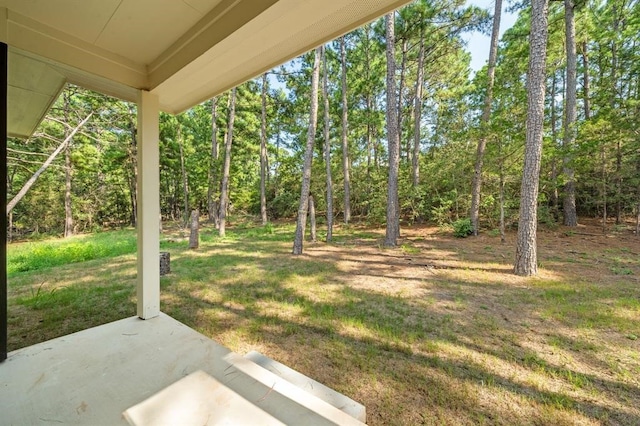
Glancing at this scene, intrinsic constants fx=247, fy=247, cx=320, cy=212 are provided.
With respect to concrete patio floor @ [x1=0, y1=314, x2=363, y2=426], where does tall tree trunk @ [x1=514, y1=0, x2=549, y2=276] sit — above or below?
above

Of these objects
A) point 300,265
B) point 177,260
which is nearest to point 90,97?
point 177,260

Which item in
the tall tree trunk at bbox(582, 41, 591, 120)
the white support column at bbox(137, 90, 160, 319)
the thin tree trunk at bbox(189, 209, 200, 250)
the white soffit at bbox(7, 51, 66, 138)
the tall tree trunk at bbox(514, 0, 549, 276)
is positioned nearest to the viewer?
the white soffit at bbox(7, 51, 66, 138)

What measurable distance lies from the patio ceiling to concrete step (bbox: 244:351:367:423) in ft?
6.33

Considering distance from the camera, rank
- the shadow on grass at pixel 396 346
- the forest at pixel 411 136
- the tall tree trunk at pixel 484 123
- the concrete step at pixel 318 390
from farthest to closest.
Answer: the tall tree trunk at pixel 484 123
the forest at pixel 411 136
the shadow on grass at pixel 396 346
the concrete step at pixel 318 390

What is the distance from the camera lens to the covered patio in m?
1.17

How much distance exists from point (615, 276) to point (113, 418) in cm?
634

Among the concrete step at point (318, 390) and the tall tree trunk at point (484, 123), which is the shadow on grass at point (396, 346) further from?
the tall tree trunk at point (484, 123)

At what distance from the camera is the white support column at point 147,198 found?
2.04 meters

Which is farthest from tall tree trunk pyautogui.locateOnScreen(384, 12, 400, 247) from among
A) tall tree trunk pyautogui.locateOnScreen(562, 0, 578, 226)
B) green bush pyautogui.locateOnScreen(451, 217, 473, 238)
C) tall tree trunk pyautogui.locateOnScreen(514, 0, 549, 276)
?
tall tree trunk pyautogui.locateOnScreen(562, 0, 578, 226)

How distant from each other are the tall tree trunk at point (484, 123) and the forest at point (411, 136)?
41mm

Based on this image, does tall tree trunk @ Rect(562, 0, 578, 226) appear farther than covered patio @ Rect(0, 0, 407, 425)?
Yes

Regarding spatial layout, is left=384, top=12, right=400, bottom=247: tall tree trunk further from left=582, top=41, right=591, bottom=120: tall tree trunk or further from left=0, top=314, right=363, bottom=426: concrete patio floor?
left=582, top=41, right=591, bottom=120: tall tree trunk

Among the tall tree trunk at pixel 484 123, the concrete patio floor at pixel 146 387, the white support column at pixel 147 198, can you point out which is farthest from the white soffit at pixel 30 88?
the tall tree trunk at pixel 484 123

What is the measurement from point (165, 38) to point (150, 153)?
89 centimetres
